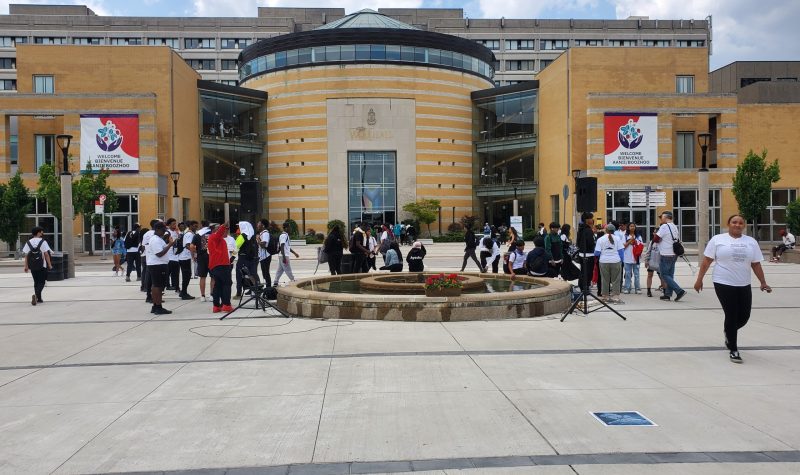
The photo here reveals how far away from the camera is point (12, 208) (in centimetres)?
3422

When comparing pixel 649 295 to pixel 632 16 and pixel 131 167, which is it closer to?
pixel 131 167

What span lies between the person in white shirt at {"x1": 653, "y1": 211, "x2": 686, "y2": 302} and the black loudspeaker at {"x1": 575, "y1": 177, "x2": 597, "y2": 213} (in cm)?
154

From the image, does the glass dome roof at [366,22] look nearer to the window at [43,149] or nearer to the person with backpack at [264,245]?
the window at [43,149]

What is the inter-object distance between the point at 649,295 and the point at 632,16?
83.4 meters

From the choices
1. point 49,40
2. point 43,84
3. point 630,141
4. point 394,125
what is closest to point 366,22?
point 394,125

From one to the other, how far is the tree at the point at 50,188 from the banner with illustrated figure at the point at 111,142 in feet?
16.8

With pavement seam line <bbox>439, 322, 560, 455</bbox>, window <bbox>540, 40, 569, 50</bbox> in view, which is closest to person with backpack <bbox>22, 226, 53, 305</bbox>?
pavement seam line <bbox>439, 322, 560, 455</bbox>

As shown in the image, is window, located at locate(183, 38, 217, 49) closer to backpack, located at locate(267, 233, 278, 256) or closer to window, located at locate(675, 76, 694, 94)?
window, located at locate(675, 76, 694, 94)

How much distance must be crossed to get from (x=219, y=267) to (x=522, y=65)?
3011 inches

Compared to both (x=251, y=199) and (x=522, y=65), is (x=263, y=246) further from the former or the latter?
(x=522, y=65)

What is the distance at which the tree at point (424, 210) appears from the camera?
5238cm

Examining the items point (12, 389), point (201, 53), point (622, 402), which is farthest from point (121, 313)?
point (201, 53)

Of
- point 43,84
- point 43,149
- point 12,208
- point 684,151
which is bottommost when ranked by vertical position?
point 12,208

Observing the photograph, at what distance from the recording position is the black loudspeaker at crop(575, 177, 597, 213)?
13.7m
